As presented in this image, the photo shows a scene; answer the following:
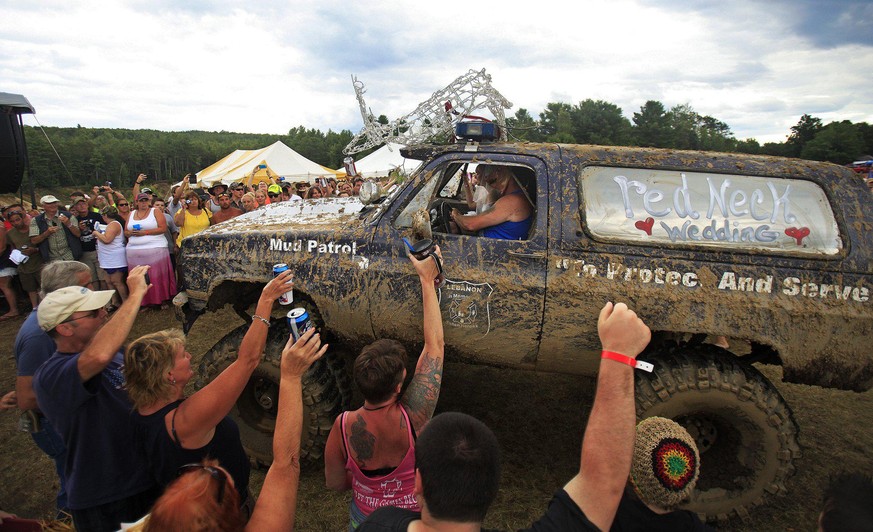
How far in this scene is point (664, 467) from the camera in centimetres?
143

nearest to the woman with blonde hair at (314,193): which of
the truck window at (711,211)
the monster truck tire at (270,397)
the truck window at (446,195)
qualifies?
the truck window at (446,195)

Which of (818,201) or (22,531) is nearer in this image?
(22,531)

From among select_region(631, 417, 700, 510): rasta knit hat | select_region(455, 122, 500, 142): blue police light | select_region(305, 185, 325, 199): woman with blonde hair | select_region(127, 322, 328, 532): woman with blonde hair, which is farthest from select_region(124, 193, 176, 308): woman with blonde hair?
select_region(631, 417, 700, 510): rasta knit hat

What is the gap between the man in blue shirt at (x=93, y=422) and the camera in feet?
6.72

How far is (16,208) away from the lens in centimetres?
728

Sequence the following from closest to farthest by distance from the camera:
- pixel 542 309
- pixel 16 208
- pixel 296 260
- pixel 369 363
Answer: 1. pixel 369 363
2. pixel 542 309
3. pixel 296 260
4. pixel 16 208

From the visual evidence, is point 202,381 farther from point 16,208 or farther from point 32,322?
point 16,208

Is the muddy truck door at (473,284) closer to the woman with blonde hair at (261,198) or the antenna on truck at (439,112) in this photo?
the antenna on truck at (439,112)

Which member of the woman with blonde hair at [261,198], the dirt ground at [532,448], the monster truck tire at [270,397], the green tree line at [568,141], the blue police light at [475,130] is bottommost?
the dirt ground at [532,448]

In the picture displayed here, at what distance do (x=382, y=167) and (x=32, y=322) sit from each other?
807 inches

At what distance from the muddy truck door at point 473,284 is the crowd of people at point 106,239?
4.48 metres

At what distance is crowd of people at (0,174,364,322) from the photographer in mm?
6781

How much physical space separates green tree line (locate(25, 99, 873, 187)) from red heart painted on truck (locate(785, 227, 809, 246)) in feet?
7.45

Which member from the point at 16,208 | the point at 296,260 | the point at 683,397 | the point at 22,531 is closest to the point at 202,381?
the point at 296,260
